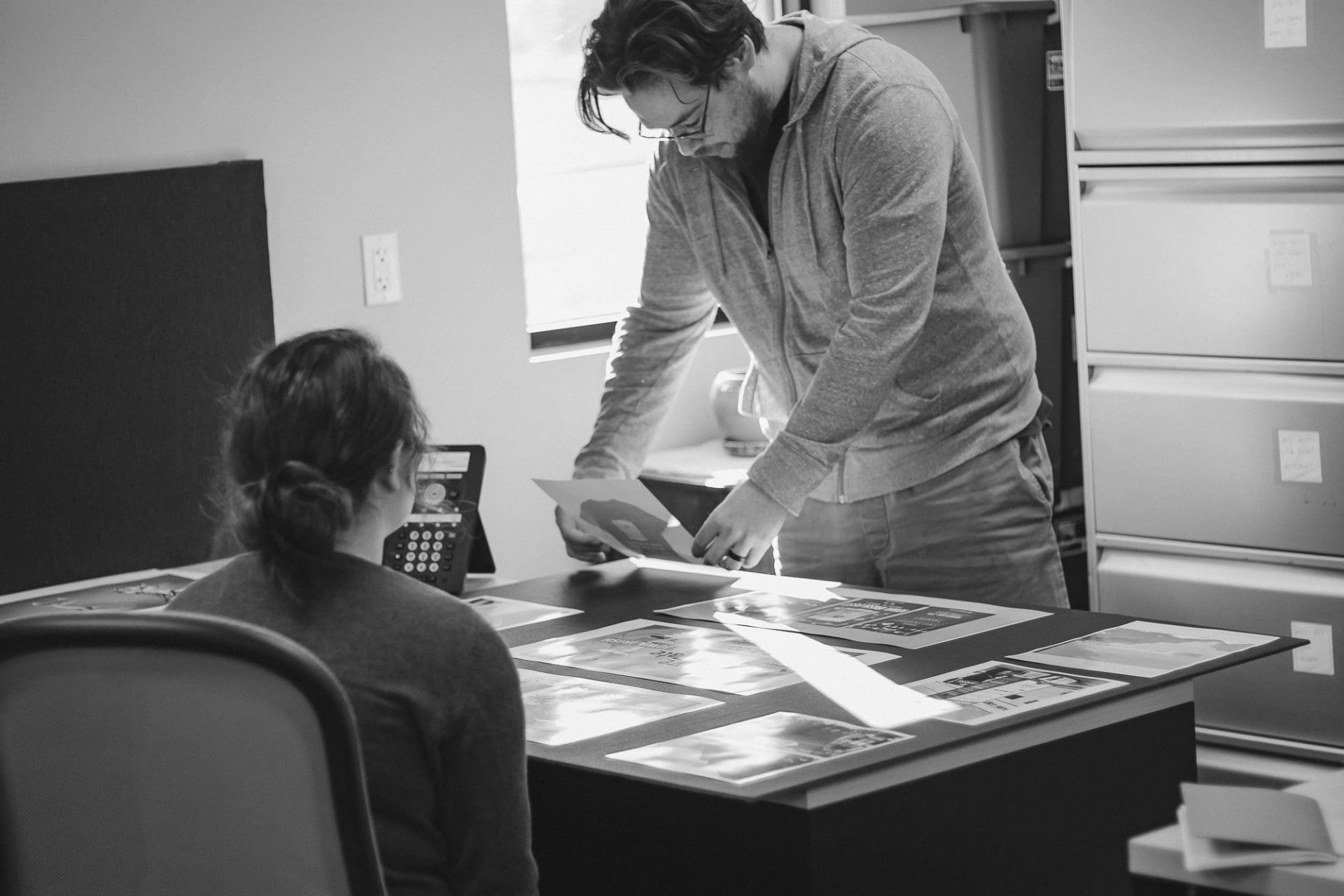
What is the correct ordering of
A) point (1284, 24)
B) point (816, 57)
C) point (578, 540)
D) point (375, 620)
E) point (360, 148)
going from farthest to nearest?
point (360, 148) → point (1284, 24) → point (578, 540) → point (816, 57) → point (375, 620)

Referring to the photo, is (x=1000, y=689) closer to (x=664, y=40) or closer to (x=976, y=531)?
(x=976, y=531)

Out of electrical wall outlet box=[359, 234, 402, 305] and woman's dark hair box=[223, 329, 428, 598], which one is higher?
electrical wall outlet box=[359, 234, 402, 305]

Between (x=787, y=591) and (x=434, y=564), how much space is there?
542mm

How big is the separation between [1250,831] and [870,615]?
939 mm

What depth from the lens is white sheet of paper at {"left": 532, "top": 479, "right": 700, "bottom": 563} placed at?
84.7 inches

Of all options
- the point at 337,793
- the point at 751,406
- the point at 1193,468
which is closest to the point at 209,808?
the point at 337,793

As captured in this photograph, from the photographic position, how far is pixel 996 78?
11.4ft

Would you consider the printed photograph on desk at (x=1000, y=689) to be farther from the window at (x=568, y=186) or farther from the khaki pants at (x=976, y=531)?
the window at (x=568, y=186)

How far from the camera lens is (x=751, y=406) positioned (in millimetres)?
2518

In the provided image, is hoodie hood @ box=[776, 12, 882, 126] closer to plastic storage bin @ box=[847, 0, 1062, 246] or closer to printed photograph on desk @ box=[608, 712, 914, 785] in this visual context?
printed photograph on desk @ box=[608, 712, 914, 785]

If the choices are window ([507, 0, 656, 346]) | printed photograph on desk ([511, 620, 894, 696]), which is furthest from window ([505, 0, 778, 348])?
printed photograph on desk ([511, 620, 894, 696])

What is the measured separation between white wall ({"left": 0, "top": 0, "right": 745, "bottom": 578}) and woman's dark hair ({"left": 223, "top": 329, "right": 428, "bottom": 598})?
139 cm

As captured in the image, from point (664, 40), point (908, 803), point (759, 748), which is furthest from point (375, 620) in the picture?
point (664, 40)

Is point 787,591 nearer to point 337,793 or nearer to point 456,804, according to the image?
point 456,804
